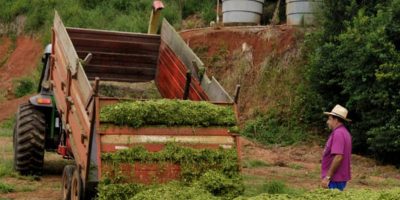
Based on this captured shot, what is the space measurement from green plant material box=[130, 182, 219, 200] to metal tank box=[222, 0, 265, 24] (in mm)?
14212

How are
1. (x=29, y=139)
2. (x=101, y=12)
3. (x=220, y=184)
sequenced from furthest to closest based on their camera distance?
(x=101, y=12) → (x=29, y=139) → (x=220, y=184)

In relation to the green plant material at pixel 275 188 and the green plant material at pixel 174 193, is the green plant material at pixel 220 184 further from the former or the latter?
the green plant material at pixel 275 188

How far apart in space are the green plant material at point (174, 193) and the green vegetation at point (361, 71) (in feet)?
26.7

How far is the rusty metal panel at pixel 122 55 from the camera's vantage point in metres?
11.7

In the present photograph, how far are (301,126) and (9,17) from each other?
19.9 meters

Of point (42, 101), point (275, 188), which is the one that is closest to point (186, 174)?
point (275, 188)

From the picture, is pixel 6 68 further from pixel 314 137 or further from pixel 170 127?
pixel 170 127

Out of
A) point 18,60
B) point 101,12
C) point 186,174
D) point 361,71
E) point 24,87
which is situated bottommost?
point 186,174

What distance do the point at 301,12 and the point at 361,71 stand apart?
502cm

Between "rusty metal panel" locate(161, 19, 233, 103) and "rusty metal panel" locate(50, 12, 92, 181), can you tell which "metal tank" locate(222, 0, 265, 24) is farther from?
"rusty metal panel" locate(50, 12, 92, 181)

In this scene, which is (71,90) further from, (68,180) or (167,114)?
(167,114)

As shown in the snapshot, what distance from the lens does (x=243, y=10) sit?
20906 millimetres

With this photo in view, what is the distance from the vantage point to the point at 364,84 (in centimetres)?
1516

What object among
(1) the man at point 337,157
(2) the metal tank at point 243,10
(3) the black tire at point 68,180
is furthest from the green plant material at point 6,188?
(2) the metal tank at point 243,10
